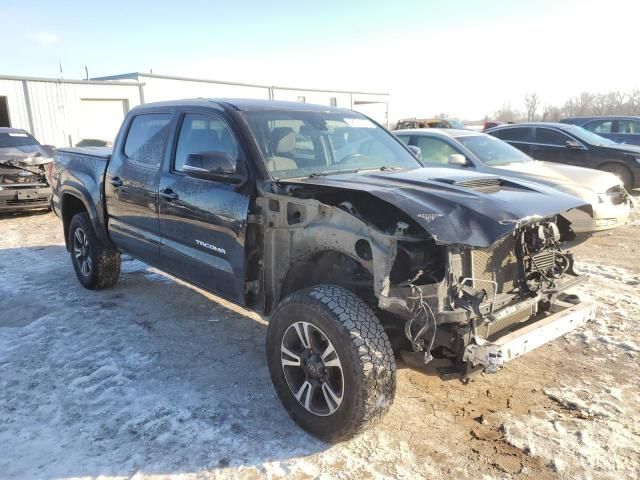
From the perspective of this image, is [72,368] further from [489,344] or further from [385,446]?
[489,344]

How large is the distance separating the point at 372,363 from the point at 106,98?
22624 millimetres

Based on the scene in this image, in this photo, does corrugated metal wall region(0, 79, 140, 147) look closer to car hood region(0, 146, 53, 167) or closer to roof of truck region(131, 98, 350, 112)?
car hood region(0, 146, 53, 167)

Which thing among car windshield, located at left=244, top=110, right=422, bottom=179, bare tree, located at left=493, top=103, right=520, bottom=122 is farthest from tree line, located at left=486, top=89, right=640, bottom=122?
car windshield, located at left=244, top=110, right=422, bottom=179

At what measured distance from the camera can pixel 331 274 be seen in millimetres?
3535

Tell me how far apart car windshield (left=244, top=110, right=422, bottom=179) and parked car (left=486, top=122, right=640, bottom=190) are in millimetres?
7859

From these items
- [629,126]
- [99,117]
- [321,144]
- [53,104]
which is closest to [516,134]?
[629,126]

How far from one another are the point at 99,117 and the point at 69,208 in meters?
18.0

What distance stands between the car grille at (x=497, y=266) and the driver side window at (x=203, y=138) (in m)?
1.78

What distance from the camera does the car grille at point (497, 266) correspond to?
2.94 metres

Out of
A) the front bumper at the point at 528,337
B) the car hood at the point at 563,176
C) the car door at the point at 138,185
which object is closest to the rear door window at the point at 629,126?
the car hood at the point at 563,176

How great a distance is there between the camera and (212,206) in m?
3.75

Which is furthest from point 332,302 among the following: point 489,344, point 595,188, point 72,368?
point 595,188

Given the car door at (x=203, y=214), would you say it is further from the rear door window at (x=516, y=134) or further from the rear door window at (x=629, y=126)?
the rear door window at (x=629, y=126)

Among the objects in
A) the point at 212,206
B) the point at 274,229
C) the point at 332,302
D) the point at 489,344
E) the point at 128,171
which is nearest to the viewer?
the point at 489,344
